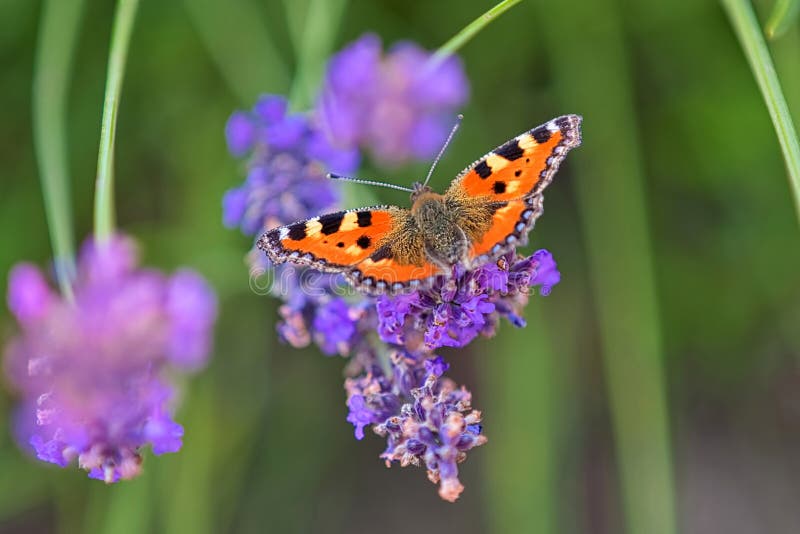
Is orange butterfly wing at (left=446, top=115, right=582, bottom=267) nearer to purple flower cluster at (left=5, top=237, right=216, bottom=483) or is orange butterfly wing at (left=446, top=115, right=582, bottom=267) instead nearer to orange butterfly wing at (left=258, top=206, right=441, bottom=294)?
orange butterfly wing at (left=258, top=206, right=441, bottom=294)

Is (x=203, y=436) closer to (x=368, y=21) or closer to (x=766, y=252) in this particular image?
(x=368, y=21)

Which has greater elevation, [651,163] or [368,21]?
[368,21]

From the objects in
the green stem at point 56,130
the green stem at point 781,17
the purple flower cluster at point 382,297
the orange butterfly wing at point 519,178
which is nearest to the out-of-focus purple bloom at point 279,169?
the purple flower cluster at point 382,297

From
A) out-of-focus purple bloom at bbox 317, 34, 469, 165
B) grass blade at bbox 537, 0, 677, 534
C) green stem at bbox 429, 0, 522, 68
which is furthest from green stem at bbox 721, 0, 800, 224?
out-of-focus purple bloom at bbox 317, 34, 469, 165

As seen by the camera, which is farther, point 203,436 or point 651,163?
point 651,163

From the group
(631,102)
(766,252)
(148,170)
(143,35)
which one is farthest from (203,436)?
(766,252)

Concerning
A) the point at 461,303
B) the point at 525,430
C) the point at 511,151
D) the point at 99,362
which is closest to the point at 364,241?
the point at 461,303
